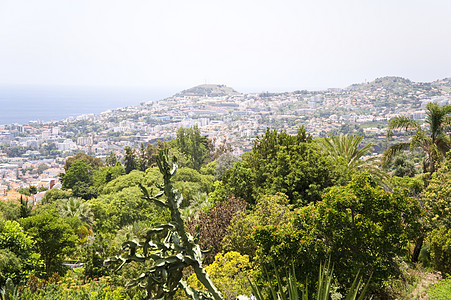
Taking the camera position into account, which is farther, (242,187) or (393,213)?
(242,187)

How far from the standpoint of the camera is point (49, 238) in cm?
1177

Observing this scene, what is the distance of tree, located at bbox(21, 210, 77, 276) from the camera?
38.1 ft

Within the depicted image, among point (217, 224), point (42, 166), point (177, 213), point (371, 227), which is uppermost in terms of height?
point (177, 213)

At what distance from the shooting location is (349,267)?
644cm

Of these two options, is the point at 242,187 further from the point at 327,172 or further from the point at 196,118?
the point at 196,118

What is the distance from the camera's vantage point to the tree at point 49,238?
11.6m

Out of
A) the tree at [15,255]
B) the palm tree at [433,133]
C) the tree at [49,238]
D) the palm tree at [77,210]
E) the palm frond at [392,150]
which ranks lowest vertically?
the palm tree at [77,210]

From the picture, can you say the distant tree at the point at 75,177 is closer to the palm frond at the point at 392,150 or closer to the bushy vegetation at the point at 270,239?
the bushy vegetation at the point at 270,239

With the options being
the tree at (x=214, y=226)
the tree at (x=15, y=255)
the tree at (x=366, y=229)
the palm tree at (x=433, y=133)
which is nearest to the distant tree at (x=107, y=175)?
the tree at (x=15, y=255)

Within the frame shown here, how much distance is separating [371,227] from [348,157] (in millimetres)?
10063

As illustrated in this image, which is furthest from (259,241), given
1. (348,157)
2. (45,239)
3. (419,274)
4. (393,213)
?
(348,157)

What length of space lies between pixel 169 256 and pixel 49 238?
466 inches

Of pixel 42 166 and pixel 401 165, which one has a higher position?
pixel 401 165

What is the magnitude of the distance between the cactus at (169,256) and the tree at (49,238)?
37.2 ft
